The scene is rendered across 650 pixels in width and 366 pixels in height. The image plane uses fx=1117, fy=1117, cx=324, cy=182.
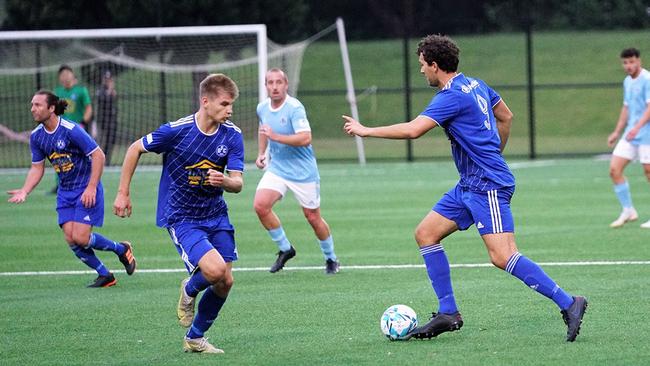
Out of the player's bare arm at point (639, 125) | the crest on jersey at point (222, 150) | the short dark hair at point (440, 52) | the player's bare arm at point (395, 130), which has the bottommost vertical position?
the player's bare arm at point (639, 125)

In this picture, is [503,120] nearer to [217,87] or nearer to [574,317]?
[574,317]

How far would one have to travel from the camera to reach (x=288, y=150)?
11.2m

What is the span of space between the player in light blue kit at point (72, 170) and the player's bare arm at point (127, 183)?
275 centimetres

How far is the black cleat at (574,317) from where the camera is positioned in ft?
23.6

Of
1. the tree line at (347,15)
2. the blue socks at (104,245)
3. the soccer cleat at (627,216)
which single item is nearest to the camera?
the blue socks at (104,245)

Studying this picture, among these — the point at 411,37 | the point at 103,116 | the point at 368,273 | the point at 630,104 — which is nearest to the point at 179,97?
the point at 103,116

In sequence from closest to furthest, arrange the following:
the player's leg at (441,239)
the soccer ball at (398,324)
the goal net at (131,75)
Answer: the soccer ball at (398,324) → the player's leg at (441,239) → the goal net at (131,75)

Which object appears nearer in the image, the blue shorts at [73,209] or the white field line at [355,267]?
the blue shorts at [73,209]

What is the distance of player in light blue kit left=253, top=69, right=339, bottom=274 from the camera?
35.6 ft

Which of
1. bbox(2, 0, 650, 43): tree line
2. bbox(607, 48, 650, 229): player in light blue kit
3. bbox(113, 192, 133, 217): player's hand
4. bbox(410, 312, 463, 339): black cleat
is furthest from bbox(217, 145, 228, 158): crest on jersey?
bbox(2, 0, 650, 43): tree line

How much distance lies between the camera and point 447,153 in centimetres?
3161

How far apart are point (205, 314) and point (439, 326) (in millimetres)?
1568

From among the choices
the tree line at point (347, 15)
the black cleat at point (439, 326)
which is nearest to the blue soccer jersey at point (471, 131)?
the black cleat at point (439, 326)

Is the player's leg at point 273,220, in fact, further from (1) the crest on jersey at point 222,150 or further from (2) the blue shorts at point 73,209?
(1) the crest on jersey at point 222,150
